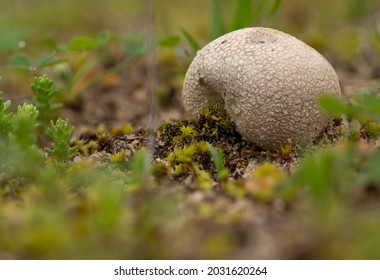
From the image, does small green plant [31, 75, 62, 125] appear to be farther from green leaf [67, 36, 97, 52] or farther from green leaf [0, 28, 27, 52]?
green leaf [0, 28, 27, 52]

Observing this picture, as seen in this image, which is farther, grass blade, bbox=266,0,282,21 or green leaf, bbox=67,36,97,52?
green leaf, bbox=67,36,97,52

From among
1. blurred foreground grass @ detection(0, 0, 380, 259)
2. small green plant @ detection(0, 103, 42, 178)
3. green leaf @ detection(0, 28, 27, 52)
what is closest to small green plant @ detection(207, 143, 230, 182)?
blurred foreground grass @ detection(0, 0, 380, 259)

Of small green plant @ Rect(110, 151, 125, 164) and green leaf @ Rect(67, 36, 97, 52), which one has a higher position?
green leaf @ Rect(67, 36, 97, 52)

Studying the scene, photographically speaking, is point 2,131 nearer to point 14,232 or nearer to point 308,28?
point 14,232

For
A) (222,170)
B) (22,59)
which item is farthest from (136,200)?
(22,59)

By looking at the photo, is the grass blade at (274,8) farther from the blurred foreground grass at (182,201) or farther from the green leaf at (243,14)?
the blurred foreground grass at (182,201)

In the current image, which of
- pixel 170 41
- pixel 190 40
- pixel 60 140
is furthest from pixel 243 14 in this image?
pixel 60 140
